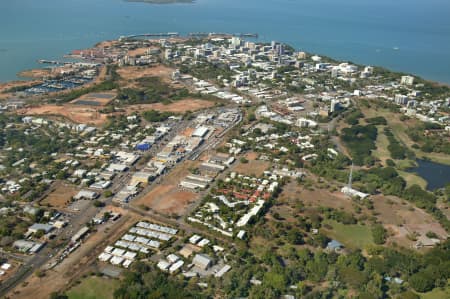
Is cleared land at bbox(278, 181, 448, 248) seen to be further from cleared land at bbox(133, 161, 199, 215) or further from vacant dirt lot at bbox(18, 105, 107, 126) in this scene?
vacant dirt lot at bbox(18, 105, 107, 126)

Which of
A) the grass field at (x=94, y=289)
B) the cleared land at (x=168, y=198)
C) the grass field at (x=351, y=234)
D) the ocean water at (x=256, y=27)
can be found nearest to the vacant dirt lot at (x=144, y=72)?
the ocean water at (x=256, y=27)

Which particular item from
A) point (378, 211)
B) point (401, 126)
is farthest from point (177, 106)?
point (378, 211)

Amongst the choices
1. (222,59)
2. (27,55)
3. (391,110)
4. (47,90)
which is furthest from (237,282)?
(27,55)

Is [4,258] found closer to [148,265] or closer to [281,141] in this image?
[148,265]

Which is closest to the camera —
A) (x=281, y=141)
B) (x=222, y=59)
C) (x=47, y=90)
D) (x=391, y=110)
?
(x=281, y=141)

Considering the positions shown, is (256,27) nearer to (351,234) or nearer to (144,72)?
(144,72)

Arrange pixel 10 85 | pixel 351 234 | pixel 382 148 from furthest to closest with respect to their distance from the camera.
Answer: pixel 10 85 → pixel 382 148 → pixel 351 234
